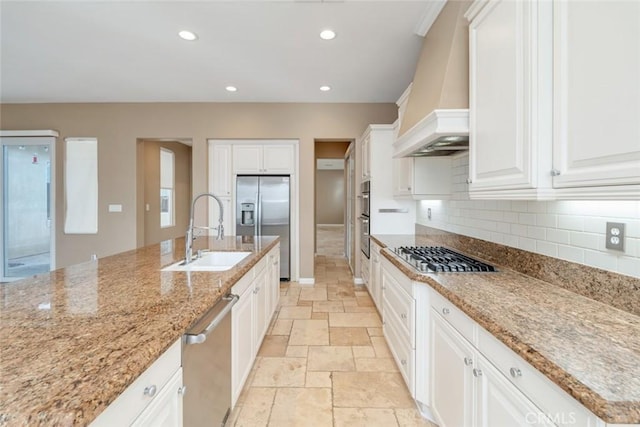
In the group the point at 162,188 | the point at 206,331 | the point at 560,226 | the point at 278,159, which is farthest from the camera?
the point at 162,188

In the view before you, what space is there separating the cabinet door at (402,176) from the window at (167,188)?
482 cm

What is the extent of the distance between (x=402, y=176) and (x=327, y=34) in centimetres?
163

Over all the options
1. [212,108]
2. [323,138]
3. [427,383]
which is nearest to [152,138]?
[212,108]

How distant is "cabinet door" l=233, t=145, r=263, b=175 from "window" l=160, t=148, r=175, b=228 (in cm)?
231

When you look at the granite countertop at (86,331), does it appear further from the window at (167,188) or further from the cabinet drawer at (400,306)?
the window at (167,188)

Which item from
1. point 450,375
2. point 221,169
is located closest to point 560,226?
point 450,375

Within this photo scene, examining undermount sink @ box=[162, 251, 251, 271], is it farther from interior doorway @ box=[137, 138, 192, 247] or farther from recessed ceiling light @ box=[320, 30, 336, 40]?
interior doorway @ box=[137, 138, 192, 247]

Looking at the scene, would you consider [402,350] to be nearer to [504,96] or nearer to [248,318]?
[248,318]

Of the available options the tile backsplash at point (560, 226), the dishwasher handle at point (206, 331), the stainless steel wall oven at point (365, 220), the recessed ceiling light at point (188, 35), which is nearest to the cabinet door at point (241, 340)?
the dishwasher handle at point (206, 331)

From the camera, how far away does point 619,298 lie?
3.75ft

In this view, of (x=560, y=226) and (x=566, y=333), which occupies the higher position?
(x=560, y=226)

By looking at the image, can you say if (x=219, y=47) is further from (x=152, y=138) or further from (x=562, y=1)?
(x=562, y=1)

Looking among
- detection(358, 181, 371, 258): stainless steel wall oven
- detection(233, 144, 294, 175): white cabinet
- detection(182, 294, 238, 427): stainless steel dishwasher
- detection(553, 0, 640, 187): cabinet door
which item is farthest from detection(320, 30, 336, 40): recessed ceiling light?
detection(182, 294, 238, 427): stainless steel dishwasher

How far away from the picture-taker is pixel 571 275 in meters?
1.37
